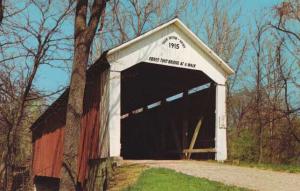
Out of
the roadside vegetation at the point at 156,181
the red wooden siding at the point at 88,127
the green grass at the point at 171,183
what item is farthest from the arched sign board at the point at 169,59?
the green grass at the point at 171,183

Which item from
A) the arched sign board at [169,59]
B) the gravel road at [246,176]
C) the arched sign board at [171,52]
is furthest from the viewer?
the arched sign board at [171,52]

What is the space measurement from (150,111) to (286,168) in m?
8.68

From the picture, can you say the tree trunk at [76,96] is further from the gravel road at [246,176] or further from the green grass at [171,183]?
the gravel road at [246,176]

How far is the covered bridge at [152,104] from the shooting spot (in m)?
13.7

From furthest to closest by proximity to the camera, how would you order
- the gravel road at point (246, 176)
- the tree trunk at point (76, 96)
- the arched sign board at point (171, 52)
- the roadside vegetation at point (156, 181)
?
1. the arched sign board at point (171, 52)
2. the tree trunk at point (76, 96)
3. the gravel road at point (246, 176)
4. the roadside vegetation at point (156, 181)

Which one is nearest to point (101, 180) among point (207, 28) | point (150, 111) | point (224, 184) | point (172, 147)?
point (224, 184)

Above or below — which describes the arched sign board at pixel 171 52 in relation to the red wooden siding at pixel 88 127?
above

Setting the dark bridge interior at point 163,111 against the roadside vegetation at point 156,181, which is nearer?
the roadside vegetation at point 156,181

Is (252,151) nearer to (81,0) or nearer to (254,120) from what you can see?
(254,120)

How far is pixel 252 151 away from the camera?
94.4ft

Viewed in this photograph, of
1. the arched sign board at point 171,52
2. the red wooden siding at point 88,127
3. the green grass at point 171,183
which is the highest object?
the arched sign board at point 171,52

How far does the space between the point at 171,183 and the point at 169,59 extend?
5.45 meters

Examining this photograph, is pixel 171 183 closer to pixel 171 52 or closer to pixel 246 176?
pixel 246 176

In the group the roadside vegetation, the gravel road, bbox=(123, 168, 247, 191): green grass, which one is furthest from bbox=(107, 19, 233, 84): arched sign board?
bbox=(123, 168, 247, 191): green grass
